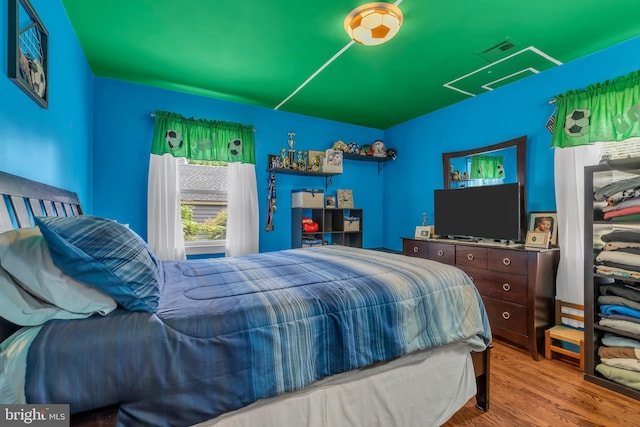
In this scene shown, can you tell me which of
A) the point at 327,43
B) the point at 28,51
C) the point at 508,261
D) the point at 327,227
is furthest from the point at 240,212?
the point at 508,261

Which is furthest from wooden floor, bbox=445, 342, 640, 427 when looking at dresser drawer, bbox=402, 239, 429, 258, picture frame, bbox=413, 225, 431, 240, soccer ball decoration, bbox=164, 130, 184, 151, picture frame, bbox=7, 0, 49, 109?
soccer ball decoration, bbox=164, 130, 184, 151

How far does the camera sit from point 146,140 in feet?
9.96

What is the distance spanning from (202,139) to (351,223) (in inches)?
85.6

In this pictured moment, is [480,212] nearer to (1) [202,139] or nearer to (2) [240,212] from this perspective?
(2) [240,212]

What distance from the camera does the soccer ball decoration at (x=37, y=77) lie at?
57.6 inches

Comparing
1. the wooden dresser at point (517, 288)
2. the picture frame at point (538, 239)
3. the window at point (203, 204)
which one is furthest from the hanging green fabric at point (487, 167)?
the window at point (203, 204)

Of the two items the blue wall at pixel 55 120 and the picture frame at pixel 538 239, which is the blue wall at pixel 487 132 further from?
the blue wall at pixel 55 120

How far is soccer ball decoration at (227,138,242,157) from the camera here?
3305 millimetres

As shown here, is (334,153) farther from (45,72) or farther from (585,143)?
(45,72)

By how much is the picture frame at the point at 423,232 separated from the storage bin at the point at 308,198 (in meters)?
1.30

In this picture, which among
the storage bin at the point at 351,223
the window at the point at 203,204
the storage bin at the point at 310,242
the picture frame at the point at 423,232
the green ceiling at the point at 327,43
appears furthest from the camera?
the storage bin at the point at 351,223

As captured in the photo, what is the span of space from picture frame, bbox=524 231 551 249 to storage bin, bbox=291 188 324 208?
2.24m

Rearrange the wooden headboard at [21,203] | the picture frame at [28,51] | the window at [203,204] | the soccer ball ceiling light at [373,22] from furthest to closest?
the window at [203,204], the soccer ball ceiling light at [373,22], the picture frame at [28,51], the wooden headboard at [21,203]

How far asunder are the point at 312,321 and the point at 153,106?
121 inches
